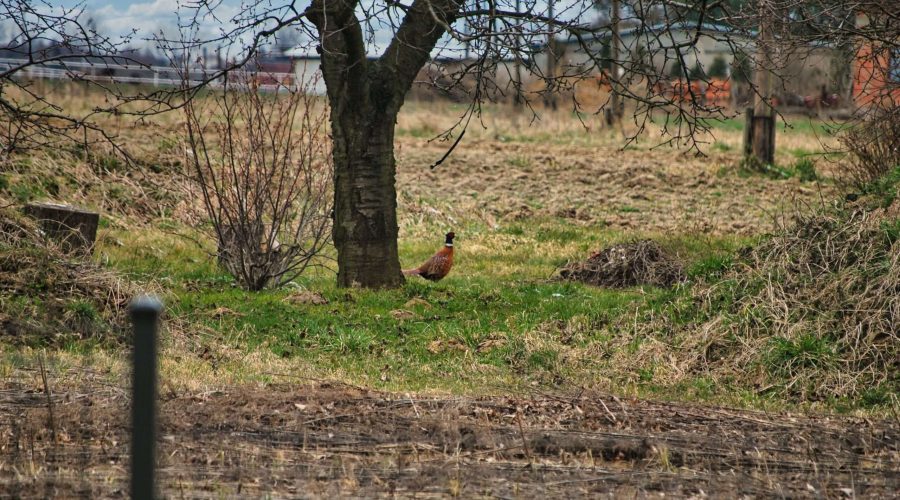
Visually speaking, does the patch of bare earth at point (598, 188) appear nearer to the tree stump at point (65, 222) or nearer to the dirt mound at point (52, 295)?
the tree stump at point (65, 222)

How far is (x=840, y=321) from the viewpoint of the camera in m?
9.38

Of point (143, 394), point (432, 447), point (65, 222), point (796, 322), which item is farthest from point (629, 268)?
Result: point (143, 394)

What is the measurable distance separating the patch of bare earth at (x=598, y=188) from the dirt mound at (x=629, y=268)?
3752mm

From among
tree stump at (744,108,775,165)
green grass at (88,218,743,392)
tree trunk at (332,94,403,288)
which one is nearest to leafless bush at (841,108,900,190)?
green grass at (88,218,743,392)

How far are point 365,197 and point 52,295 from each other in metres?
3.61

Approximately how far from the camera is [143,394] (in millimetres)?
2934

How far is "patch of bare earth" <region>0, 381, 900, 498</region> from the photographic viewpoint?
555 cm

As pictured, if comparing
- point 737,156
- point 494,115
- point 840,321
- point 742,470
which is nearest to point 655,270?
point 840,321

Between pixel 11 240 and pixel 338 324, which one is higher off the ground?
pixel 11 240

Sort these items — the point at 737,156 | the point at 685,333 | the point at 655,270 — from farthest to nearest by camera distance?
the point at 737,156
the point at 655,270
the point at 685,333

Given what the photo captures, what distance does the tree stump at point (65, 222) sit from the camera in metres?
12.9

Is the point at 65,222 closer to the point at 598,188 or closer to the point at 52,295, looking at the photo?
the point at 52,295

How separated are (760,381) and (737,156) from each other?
1803cm

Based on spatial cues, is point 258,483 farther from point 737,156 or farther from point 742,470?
point 737,156
